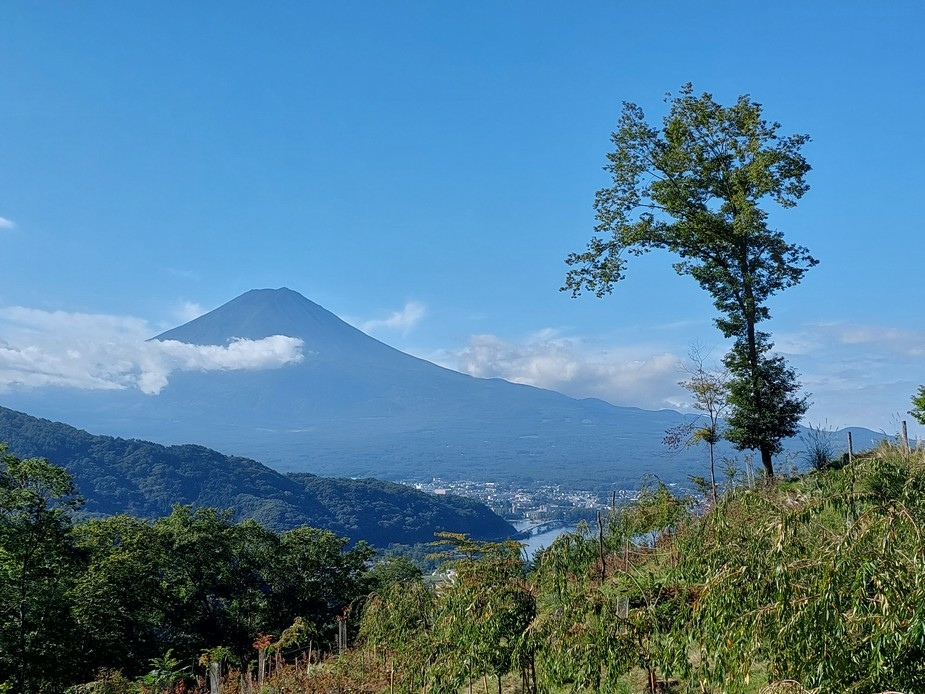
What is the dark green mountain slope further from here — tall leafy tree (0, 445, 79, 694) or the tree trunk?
the tree trunk

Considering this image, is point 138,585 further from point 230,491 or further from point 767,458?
point 230,491

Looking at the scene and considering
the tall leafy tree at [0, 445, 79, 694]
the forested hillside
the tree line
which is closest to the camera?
the forested hillside

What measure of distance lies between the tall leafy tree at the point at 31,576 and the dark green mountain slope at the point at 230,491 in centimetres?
7528

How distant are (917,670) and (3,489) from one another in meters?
18.4

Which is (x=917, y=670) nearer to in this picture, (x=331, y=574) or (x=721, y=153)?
(x=721, y=153)

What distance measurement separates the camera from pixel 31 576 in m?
16.1

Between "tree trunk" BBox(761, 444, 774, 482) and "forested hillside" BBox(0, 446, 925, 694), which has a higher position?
"tree trunk" BBox(761, 444, 774, 482)

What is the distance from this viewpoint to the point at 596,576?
10352mm

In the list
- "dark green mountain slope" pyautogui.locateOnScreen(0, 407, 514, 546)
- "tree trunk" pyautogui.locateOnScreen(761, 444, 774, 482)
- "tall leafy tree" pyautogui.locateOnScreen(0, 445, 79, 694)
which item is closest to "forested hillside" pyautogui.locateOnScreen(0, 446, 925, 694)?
"tall leafy tree" pyautogui.locateOnScreen(0, 445, 79, 694)

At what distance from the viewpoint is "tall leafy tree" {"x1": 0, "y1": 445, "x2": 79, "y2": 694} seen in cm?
1562

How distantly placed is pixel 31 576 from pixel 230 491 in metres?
96.0

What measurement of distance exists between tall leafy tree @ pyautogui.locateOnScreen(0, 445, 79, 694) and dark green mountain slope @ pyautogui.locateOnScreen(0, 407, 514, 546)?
7528cm

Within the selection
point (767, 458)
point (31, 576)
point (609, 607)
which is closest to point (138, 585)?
point (31, 576)

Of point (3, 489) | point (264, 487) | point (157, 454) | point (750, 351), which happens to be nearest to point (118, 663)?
point (3, 489)
